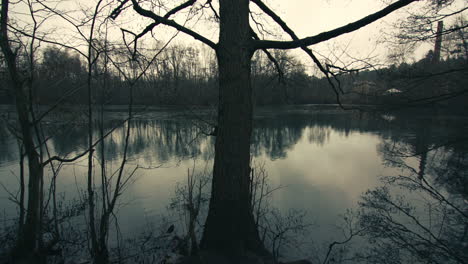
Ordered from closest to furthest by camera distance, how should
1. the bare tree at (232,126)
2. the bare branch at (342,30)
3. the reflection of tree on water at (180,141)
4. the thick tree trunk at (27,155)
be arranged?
1. the bare branch at (342,30)
2. the bare tree at (232,126)
3. the thick tree trunk at (27,155)
4. the reflection of tree on water at (180,141)

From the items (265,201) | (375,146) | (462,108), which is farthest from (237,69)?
(375,146)

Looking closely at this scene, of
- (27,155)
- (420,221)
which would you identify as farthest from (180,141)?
(420,221)

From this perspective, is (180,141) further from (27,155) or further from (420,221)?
(420,221)

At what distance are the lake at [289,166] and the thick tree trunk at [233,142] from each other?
432 millimetres

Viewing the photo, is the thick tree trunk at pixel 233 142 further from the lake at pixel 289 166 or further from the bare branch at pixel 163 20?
the lake at pixel 289 166

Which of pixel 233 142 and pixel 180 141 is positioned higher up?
pixel 233 142

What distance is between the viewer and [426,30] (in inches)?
145

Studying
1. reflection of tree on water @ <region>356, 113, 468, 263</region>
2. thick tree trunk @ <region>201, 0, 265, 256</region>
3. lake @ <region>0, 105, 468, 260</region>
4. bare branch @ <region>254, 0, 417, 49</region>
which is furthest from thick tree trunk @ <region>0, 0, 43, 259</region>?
reflection of tree on water @ <region>356, 113, 468, 263</region>

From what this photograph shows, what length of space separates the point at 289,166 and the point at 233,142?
8.46 meters

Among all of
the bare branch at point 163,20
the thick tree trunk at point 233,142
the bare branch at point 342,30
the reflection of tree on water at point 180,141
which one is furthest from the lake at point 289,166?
the bare branch at point 342,30

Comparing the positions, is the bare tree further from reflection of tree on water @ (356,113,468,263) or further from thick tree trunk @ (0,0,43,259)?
reflection of tree on water @ (356,113,468,263)

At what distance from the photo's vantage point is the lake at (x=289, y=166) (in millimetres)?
5348

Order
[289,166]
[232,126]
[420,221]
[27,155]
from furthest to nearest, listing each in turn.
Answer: [289,166] → [420,221] → [27,155] → [232,126]

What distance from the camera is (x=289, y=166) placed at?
1073 cm
